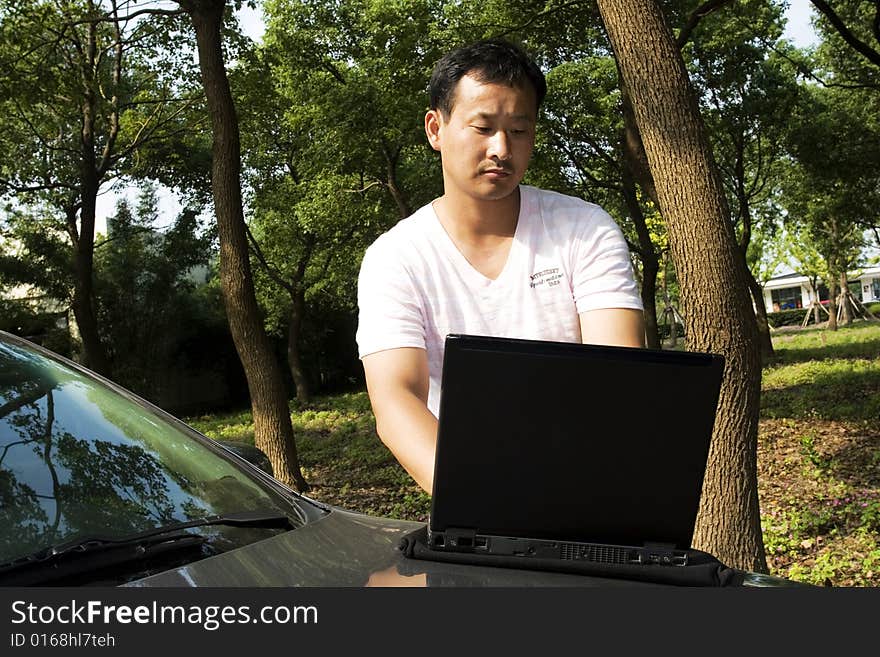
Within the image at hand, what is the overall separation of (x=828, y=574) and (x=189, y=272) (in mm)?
21985

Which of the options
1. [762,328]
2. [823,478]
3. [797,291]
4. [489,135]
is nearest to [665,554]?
[489,135]

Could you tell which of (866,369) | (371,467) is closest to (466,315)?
(371,467)

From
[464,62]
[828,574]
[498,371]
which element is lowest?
[828,574]

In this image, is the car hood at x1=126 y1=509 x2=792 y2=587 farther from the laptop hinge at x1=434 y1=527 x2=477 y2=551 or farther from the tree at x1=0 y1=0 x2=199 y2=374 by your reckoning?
the tree at x1=0 y1=0 x2=199 y2=374

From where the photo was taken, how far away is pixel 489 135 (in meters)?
2.27

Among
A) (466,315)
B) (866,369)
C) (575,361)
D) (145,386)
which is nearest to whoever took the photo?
(575,361)

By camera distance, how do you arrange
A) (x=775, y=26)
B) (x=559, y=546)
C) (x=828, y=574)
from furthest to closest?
(x=775, y=26) → (x=828, y=574) → (x=559, y=546)

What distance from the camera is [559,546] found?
5.51 ft

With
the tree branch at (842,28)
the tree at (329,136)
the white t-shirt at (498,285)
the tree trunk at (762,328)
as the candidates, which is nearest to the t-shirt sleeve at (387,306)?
the white t-shirt at (498,285)

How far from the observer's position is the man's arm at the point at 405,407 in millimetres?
2025

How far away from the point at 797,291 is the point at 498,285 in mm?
90284

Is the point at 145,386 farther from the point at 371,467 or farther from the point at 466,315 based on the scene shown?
the point at 466,315

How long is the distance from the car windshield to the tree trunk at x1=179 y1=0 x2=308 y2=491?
6572 millimetres

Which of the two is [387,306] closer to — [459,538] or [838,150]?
[459,538]
